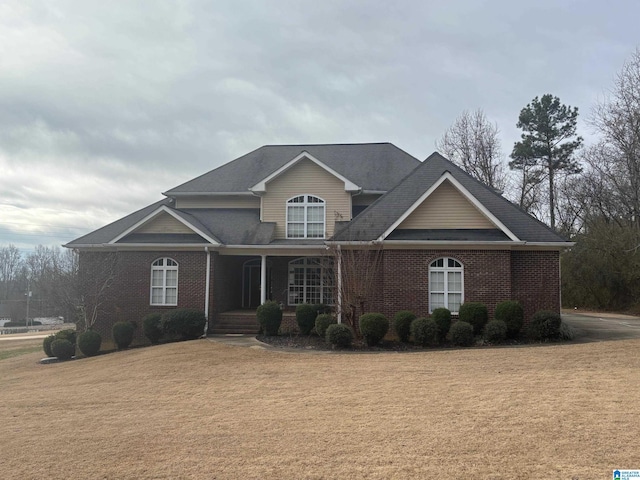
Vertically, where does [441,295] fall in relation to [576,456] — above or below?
above

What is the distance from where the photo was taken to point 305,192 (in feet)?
71.2

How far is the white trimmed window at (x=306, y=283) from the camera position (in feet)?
71.3

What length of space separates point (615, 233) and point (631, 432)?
31740 mm

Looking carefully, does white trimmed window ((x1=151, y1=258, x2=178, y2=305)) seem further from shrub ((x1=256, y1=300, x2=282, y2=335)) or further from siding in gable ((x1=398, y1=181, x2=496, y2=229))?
siding in gable ((x1=398, y1=181, x2=496, y2=229))

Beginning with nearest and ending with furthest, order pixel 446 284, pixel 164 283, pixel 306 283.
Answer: pixel 446 284
pixel 164 283
pixel 306 283

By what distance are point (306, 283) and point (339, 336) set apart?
22.9 ft

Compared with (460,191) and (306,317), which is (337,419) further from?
(460,191)

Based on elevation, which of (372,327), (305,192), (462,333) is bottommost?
(462,333)

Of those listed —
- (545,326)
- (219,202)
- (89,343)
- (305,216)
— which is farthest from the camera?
(219,202)

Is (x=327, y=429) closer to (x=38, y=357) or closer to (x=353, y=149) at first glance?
(x=38, y=357)

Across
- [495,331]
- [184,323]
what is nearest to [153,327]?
[184,323]

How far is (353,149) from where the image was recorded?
1017 inches

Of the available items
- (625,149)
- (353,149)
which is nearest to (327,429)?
(353,149)

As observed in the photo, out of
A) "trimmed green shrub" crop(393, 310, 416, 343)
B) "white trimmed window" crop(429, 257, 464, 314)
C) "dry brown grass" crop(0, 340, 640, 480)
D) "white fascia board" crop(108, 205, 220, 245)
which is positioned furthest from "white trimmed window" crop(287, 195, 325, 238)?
"dry brown grass" crop(0, 340, 640, 480)
